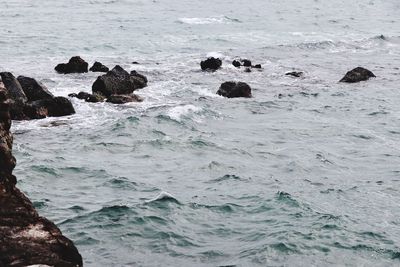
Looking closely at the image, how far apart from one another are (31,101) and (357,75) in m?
24.6

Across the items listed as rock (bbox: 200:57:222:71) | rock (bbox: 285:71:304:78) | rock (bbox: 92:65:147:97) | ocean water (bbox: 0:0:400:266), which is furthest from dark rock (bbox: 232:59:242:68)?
rock (bbox: 92:65:147:97)

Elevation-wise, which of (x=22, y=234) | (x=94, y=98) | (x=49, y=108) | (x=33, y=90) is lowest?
(x=94, y=98)

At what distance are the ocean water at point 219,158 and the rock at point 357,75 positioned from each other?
152cm

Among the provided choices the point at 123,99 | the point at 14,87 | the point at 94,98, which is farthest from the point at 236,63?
the point at 14,87

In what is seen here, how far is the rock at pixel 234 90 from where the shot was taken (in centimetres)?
4022

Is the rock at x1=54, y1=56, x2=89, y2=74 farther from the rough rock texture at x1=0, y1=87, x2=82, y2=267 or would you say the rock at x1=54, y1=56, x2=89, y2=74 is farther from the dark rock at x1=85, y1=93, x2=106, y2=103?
the rough rock texture at x1=0, y1=87, x2=82, y2=267

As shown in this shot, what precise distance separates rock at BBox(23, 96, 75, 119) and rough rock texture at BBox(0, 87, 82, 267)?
66.5 feet

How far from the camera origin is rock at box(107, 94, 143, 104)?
37344 millimetres

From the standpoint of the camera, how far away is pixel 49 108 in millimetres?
33750

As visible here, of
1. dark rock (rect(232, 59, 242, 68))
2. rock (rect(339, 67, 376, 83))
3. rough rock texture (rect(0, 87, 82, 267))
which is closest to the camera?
rough rock texture (rect(0, 87, 82, 267))

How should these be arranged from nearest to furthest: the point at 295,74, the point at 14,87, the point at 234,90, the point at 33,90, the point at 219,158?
1. the point at 219,158
2. the point at 14,87
3. the point at 33,90
4. the point at 234,90
5. the point at 295,74

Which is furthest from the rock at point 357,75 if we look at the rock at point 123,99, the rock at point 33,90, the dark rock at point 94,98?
the rock at point 33,90

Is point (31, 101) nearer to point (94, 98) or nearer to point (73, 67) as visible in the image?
point (94, 98)

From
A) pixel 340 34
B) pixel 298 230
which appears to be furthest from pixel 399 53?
pixel 298 230
